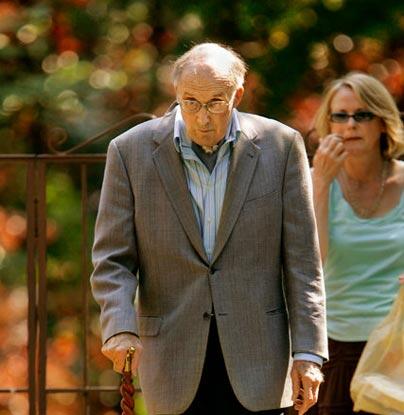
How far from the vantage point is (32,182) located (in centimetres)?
770

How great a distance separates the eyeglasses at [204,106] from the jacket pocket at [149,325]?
68cm

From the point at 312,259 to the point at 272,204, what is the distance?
0.72ft

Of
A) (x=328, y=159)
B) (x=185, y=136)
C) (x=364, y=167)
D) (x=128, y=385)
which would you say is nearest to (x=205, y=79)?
(x=185, y=136)

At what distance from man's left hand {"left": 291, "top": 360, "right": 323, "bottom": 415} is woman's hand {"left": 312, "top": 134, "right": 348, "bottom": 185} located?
5.07 ft

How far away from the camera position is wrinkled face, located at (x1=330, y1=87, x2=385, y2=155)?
21.1 ft

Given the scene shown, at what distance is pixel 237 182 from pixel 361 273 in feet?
4.77

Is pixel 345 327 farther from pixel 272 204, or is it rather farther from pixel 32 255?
pixel 32 255

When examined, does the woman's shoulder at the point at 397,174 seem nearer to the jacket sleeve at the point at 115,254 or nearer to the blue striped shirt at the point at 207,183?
the blue striped shirt at the point at 207,183

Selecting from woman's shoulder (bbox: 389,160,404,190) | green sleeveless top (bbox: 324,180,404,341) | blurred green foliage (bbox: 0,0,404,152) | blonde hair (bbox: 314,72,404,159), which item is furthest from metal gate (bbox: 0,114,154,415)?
blurred green foliage (bbox: 0,0,404,152)

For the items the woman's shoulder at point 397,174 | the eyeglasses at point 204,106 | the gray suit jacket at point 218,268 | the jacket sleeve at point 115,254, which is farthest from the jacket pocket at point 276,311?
the woman's shoulder at point 397,174

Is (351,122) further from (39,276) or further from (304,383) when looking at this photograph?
(39,276)

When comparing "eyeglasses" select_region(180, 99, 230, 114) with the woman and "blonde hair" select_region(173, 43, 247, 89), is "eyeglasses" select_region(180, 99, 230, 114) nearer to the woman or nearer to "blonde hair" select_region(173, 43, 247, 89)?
"blonde hair" select_region(173, 43, 247, 89)

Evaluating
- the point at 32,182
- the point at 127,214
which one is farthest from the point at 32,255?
the point at 127,214

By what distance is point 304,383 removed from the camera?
4926 millimetres
